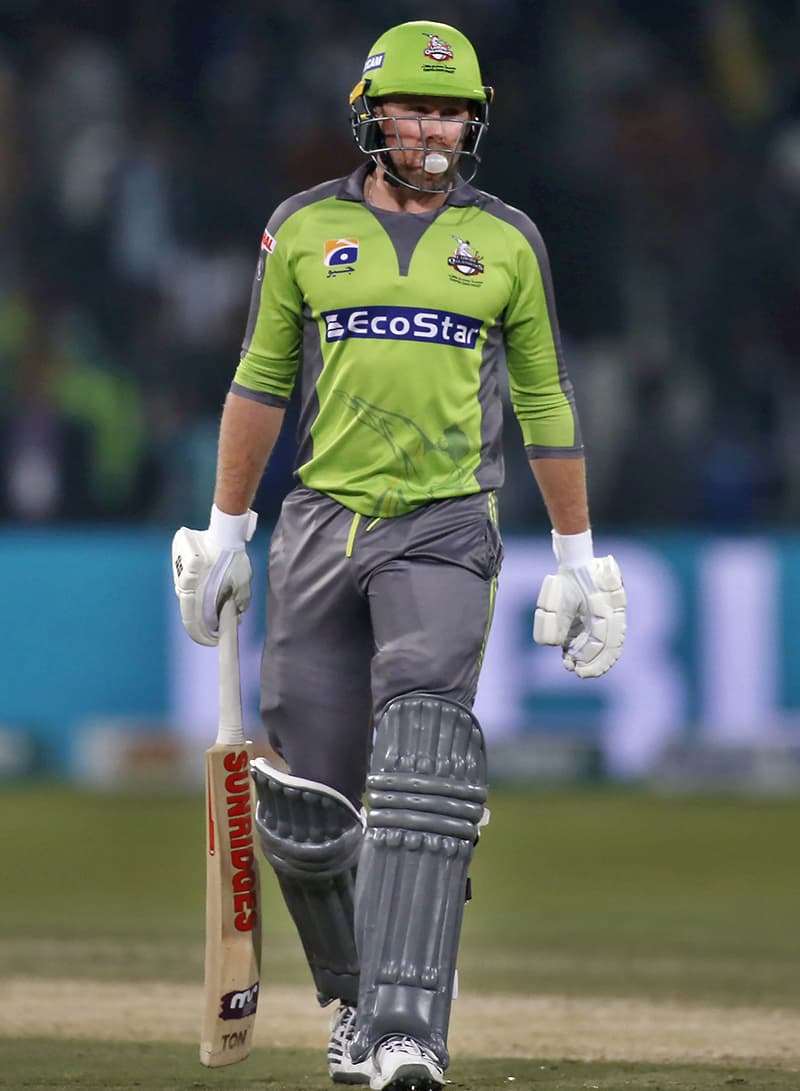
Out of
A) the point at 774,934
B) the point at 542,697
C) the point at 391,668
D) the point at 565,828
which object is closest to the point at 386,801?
the point at 391,668

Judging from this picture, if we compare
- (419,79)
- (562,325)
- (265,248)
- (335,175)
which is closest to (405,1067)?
(265,248)

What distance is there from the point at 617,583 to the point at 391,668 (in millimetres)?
613

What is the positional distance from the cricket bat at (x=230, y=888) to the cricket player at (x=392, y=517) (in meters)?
0.07

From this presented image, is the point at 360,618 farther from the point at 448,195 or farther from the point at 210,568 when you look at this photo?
the point at 448,195

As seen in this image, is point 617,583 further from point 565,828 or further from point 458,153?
point 565,828

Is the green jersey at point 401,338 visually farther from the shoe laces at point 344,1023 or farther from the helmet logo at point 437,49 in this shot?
the shoe laces at point 344,1023

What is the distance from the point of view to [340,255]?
4.76 meters

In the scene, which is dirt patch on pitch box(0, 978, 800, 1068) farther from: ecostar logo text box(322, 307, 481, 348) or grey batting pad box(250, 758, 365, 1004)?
ecostar logo text box(322, 307, 481, 348)

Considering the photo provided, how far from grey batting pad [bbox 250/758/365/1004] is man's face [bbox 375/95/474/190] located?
4.17 feet

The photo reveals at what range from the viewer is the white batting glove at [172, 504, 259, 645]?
4.98 m

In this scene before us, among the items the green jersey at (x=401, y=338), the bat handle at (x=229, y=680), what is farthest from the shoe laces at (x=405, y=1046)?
the green jersey at (x=401, y=338)

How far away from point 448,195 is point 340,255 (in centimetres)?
29

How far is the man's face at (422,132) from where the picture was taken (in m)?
4.78

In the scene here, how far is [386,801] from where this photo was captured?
15.1ft
